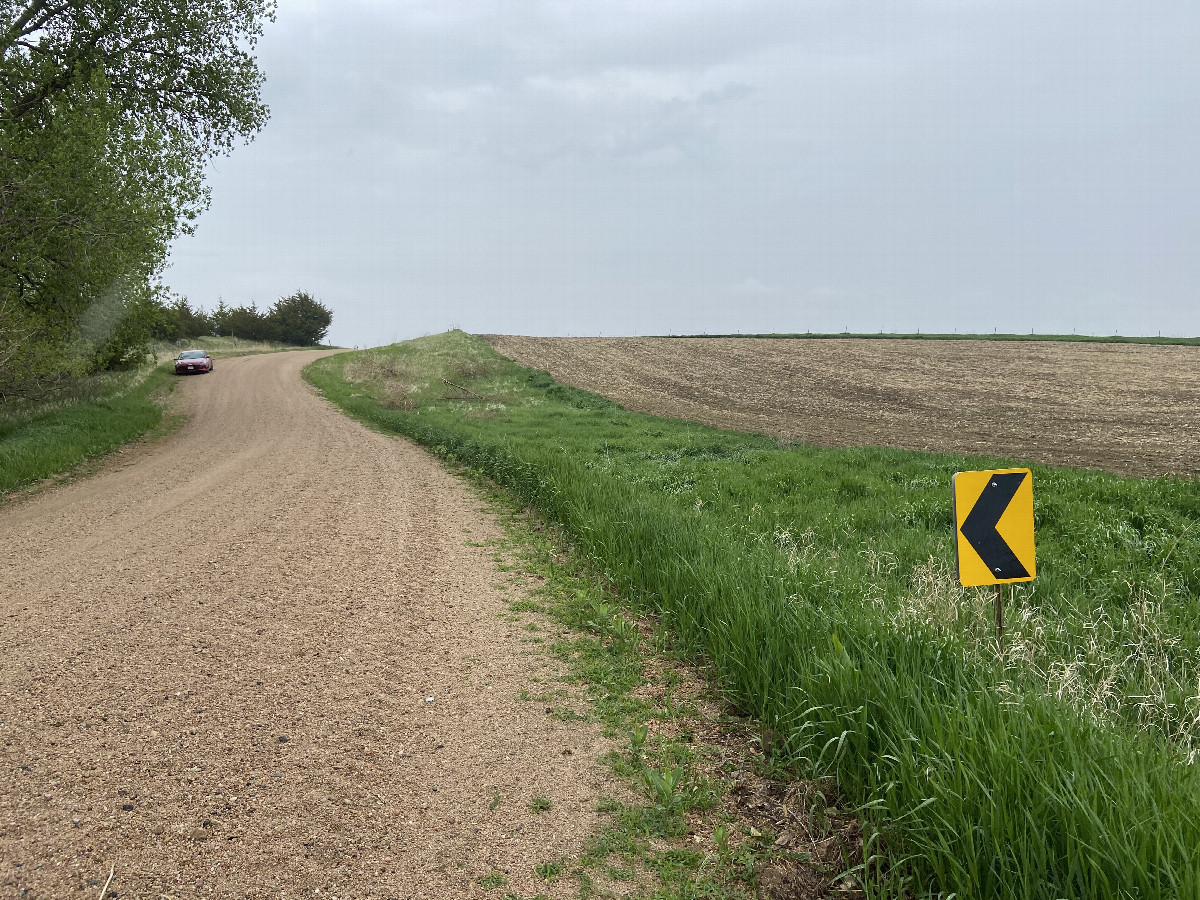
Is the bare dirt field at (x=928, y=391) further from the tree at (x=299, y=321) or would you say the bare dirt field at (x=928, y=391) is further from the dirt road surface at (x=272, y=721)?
the tree at (x=299, y=321)

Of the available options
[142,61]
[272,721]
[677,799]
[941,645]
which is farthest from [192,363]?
[941,645]

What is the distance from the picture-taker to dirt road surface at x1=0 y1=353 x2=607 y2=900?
3316 mm

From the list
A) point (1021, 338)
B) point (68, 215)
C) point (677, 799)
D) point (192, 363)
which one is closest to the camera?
point (677, 799)

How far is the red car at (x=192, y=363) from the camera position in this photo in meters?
38.8

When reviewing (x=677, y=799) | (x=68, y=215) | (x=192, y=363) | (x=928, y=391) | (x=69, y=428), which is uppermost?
(x=68, y=215)

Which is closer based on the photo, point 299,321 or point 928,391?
point 928,391

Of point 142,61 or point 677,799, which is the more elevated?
point 142,61

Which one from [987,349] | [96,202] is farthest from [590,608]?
[987,349]

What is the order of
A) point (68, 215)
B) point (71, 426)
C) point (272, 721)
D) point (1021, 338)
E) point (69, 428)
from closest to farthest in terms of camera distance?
point (272, 721)
point (68, 215)
point (69, 428)
point (71, 426)
point (1021, 338)

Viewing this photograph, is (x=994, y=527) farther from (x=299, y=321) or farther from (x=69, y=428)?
(x=299, y=321)

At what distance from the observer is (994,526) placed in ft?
16.6

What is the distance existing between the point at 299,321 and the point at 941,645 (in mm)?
72997

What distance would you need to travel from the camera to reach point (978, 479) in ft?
16.5

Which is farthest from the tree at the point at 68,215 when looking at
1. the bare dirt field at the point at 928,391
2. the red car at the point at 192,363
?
the red car at the point at 192,363
